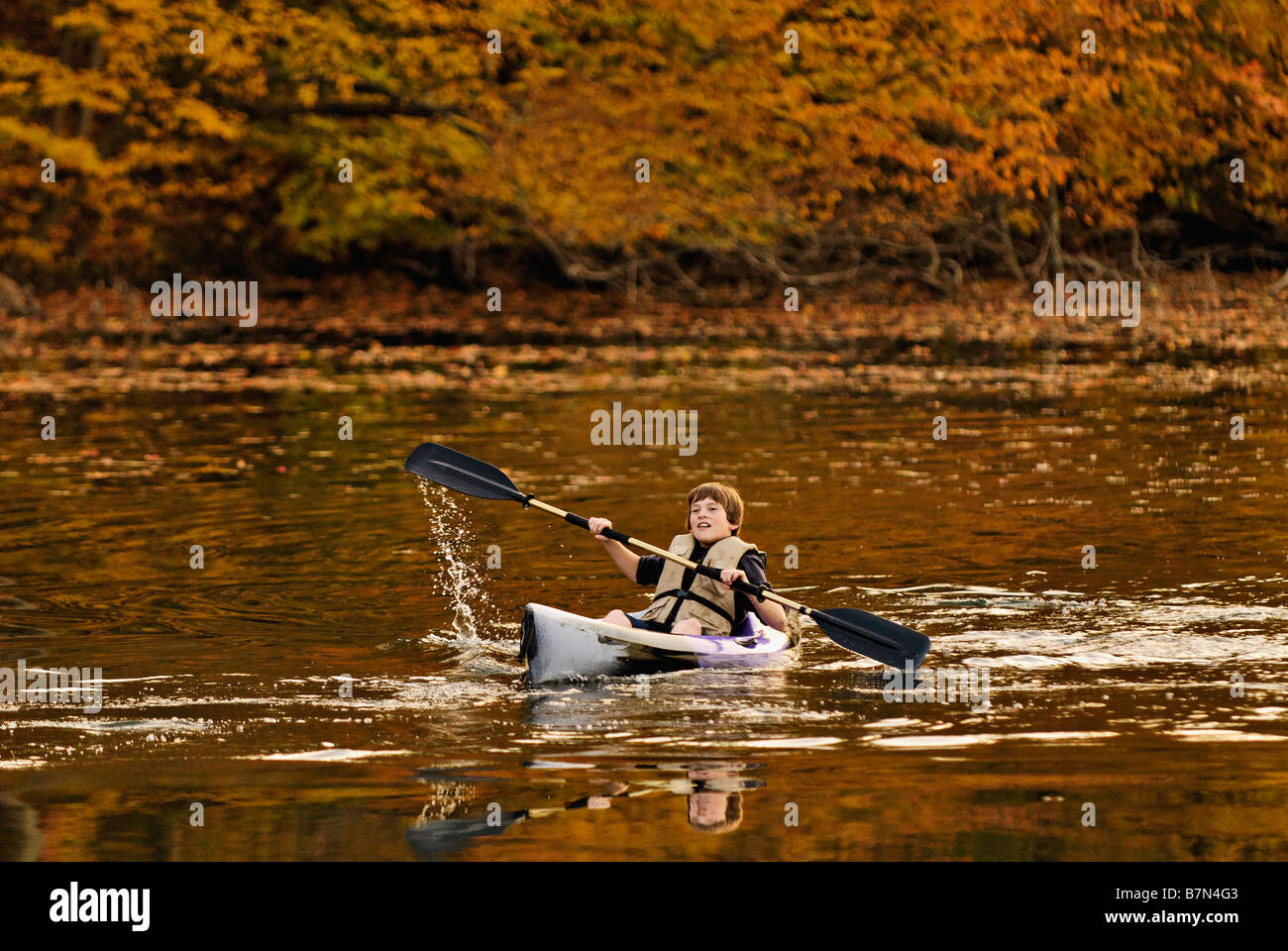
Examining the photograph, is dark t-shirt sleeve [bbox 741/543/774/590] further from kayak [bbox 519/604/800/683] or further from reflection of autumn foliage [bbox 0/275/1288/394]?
reflection of autumn foliage [bbox 0/275/1288/394]

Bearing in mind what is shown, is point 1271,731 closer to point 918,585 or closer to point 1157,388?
point 918,585

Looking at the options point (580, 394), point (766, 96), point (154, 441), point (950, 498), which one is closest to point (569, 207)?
point (766, 96)

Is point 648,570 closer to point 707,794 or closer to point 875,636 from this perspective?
point 875,636

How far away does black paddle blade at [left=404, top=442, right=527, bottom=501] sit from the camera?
34.7ft

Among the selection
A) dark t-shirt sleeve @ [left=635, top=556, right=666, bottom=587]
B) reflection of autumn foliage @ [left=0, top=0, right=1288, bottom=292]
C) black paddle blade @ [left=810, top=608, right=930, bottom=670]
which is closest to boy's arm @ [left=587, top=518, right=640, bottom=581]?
dark t-shirt sleeve @ [left=635, top=556, right=666, bottom=587]

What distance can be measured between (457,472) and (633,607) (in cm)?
115

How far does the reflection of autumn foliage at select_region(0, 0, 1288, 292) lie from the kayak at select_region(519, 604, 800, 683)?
23316 millimetres

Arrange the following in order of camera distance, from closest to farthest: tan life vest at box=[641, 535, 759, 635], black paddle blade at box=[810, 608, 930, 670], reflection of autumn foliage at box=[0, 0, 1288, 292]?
black paddle blade at box=[810, 608, 930, 670]
tan life vest at box=[641, 535, 759, 635]
reflection of autumn foliage at box=[0, 0, 1288, 292]

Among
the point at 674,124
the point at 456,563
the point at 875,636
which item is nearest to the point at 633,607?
the point at 456,563

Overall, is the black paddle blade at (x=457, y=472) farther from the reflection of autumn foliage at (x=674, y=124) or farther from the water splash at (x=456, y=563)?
the reflection of autumn foliage at (x=674, y=124)

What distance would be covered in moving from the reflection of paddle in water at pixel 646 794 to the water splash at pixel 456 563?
3.02m

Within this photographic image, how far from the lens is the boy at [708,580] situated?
30.3 ft

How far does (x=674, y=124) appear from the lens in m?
33.9

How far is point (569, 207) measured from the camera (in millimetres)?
33000
